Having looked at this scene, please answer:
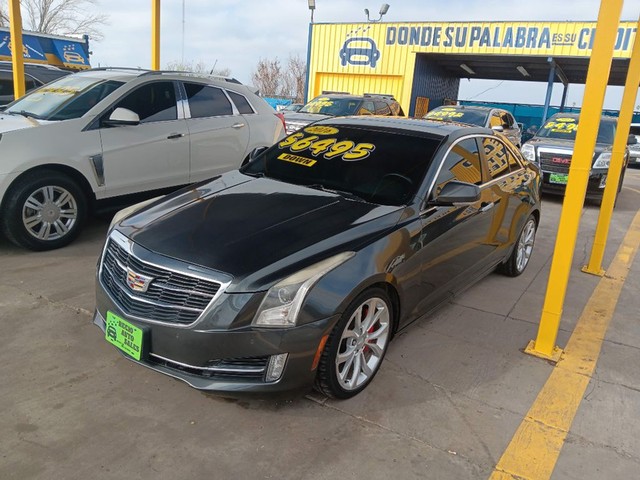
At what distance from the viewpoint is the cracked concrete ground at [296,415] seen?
8.02 ft

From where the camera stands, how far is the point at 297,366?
259cm

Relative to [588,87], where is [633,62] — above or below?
above

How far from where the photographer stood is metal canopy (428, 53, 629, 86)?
21359mm

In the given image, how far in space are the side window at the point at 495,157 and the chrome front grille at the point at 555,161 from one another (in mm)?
5475

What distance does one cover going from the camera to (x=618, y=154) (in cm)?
537

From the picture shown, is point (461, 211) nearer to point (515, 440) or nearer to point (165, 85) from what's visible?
point (515, 440)

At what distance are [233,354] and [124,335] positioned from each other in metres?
0.66

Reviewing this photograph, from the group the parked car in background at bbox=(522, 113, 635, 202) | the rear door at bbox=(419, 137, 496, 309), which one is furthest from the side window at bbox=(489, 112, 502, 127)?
the rear door at bbox=(419, 137, 496, 309)

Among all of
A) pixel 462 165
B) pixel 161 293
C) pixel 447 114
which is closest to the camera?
pixel 161 293

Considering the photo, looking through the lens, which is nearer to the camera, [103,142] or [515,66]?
[103,142]

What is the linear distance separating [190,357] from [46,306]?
200cm

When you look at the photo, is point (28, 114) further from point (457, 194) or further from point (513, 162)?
point (513, 162)

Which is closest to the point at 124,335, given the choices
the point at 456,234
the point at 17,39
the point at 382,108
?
the point at 456,234

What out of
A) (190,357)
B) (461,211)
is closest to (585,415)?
(461,211)
